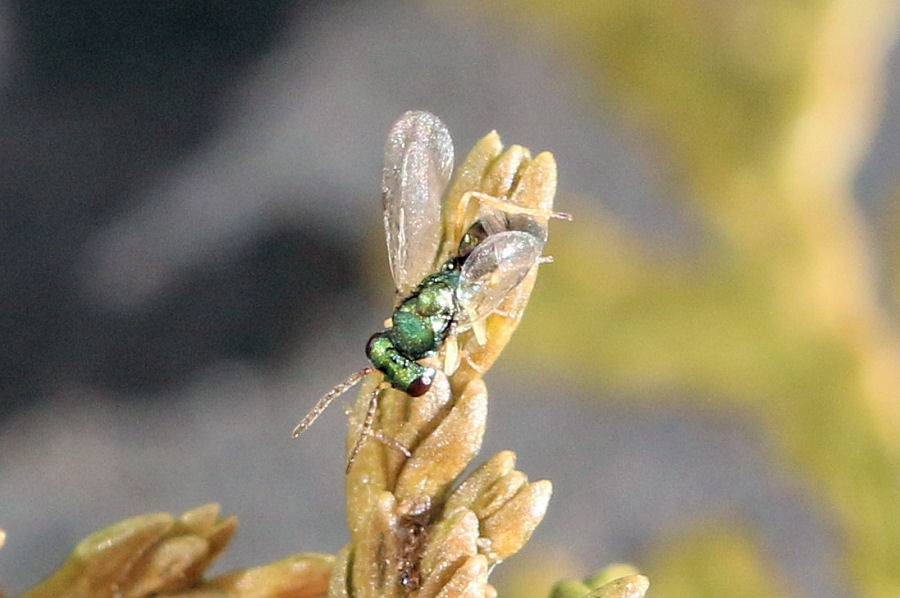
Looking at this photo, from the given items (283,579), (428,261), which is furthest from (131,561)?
(428,261)

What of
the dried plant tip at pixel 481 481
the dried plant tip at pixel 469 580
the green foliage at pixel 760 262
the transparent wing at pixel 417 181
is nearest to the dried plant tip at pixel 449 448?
the dried plant tip at pixel 481 481

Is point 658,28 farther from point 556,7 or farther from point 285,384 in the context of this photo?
point 285,384

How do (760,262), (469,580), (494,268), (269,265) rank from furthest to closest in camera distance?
(269,265)
(760,262)
(494,268)
(469,580)

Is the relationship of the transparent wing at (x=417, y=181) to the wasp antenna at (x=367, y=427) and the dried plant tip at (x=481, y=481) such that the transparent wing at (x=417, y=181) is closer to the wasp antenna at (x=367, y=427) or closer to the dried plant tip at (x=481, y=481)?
the wasp antenna at (x=367, y=427)

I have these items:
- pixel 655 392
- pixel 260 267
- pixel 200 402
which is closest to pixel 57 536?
pixel 200 402

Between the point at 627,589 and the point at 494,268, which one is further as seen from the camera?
the point at 494,268

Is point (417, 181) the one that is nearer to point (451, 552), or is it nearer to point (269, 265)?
point (451, 552)

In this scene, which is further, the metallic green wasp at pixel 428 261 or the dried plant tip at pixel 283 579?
the metallic green wasp at pixel 428 261

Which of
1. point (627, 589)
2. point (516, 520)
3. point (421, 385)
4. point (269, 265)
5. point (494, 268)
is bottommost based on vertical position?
point (627, 589)
